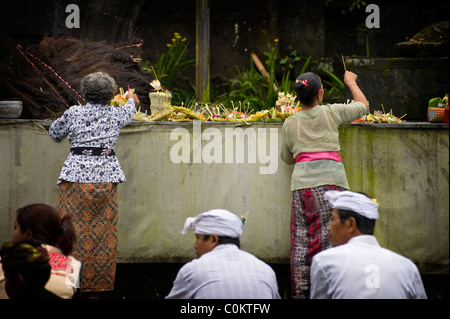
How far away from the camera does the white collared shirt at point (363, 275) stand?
117 inches

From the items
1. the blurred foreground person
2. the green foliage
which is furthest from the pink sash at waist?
the green foliage

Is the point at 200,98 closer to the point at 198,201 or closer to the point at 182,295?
the point at 198,201

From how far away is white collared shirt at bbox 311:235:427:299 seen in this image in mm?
2971

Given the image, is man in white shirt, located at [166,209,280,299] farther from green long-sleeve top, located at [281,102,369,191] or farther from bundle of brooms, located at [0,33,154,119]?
bundle of brooms, located at [0,33,154,119]

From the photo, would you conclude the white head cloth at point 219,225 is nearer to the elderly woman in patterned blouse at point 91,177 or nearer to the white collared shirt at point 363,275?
the white collared shirt at point 363,275

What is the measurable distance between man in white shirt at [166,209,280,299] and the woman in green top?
5.06 feet

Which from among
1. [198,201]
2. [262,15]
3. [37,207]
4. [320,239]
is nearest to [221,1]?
[262,15]

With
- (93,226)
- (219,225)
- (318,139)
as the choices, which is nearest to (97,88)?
(93,226)

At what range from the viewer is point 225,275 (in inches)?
120

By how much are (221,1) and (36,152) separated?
5.89 meters

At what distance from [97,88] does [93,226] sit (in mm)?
985

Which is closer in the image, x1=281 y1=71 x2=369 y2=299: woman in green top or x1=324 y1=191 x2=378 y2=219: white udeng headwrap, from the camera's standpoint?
x1=324 y1=191 x2=378 y2=219: white udeng headwrap

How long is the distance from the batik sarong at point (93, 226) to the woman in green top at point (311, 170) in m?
1.32

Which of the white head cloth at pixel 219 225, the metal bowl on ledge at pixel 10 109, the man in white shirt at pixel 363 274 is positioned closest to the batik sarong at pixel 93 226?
the metal bowl on ledge at pixel 10 109
